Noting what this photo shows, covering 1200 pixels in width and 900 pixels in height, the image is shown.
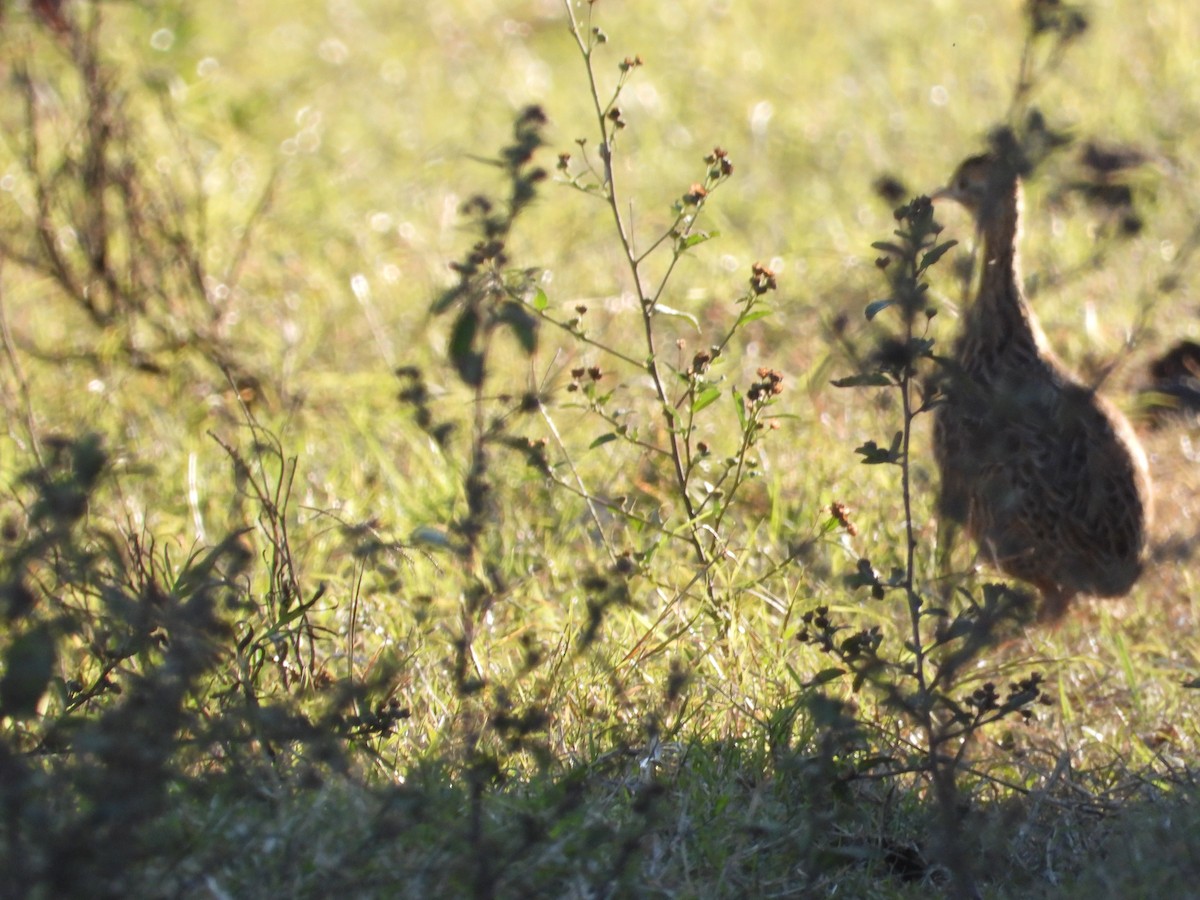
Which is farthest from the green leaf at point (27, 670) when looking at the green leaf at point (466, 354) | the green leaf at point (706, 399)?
the green leaf at point (706, 399)

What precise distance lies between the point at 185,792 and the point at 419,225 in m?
4.45

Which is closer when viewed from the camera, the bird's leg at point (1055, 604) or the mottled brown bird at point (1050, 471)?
the mottled brown bird at point (1050, 471)

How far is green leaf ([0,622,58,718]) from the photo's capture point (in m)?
2.12

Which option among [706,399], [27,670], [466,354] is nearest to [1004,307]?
[706,399]

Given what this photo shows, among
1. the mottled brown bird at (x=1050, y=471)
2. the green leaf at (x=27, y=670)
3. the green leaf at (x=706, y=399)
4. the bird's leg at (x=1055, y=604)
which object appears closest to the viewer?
the green leaf at (x=27, y=670)

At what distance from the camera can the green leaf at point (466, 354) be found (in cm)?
228

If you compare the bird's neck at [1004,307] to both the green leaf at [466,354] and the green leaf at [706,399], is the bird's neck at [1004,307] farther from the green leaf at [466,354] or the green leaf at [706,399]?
the green leaf at [466,354]

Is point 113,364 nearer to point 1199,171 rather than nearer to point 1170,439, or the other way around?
point 1170,439

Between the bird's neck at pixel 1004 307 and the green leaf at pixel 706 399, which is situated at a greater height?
the bird's neck at pixel 1004 307

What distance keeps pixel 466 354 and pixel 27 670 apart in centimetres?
74

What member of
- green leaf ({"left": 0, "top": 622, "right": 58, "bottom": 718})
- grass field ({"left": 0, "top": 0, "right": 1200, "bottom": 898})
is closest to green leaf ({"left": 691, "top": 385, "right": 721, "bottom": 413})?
grass field ({"left": 0, "top": 0, "right": 1200, "bottom": 898})

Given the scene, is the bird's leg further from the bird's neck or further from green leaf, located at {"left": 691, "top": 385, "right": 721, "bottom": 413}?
green leaf, located at {"left": 691, "top": 385, "right": 721, "bottom": 413}

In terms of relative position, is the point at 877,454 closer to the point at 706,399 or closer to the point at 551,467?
the point at 706,399

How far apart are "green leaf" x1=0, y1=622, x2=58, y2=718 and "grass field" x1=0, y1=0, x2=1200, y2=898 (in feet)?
0.03
